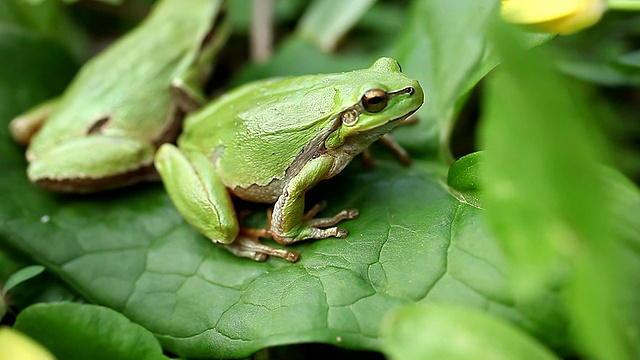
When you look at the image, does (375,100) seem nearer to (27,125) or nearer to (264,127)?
(264,127)

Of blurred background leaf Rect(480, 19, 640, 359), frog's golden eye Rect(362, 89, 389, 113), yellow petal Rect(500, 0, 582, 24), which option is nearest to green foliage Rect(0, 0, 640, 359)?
blurred background leaf Rect(480, 19, 640, 359)

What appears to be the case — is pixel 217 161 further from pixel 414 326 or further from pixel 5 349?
pixel 414 326

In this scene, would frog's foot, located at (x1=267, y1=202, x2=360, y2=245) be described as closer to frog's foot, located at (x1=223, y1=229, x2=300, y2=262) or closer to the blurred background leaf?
frog's foot, located at (x1=223, y1=229, x2=300, y2=262)

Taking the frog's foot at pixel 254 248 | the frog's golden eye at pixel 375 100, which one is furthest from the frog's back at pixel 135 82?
the frog's golden eye at pixel 375 100

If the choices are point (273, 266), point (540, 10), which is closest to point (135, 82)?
point (273, 266)

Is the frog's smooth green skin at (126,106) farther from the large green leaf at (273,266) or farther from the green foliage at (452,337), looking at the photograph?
the green foliage at (452,337)

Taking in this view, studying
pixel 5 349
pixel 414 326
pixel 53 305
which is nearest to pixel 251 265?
pixel 53 305
